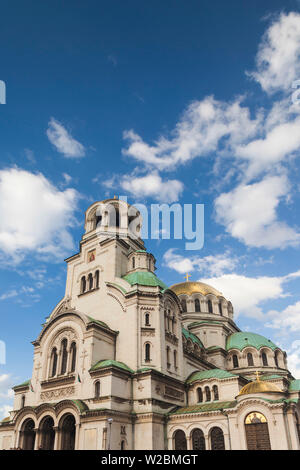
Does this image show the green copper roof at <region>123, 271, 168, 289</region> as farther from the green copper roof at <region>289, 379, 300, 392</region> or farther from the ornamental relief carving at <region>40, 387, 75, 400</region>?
the green copper roof at <region>289, 379, 300, 392</region>

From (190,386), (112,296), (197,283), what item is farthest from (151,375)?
(197,283)

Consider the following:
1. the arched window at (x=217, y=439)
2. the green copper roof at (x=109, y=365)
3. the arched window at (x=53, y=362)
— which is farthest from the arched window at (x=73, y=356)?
the arched window at (x=217, y=439)

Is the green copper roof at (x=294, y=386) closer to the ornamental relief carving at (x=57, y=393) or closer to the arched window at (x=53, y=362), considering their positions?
the ornamental relief carving at (x=57, y=393)

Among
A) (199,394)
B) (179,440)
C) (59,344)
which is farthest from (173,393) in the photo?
(59,344)

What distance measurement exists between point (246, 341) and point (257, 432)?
22.2 m

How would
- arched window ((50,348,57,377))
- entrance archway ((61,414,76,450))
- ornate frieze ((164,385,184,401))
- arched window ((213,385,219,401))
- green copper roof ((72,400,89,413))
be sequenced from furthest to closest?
arched window ((50,348,57,377)), arched window ((213,385,219,401)), ornate frieze ((164,385,184,401)), entrance archway ((61,414,76,450)), green copper roof ((72,400,89,413))

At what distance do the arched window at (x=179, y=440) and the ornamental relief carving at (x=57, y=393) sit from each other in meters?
8.42

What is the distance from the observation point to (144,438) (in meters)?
25.8

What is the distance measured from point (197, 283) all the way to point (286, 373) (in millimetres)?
16043

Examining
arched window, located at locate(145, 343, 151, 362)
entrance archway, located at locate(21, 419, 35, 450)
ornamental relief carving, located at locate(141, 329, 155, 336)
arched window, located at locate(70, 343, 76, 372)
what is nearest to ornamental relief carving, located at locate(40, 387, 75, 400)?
arched window, located at locate(70, 343, 76, 372)

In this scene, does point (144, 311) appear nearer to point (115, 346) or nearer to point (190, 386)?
point (115, 346)

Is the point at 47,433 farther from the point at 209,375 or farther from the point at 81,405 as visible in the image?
the point at 209,375

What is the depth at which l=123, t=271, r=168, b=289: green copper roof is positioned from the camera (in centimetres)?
3269

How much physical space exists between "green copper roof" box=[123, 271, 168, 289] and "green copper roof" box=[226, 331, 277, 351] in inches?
653
